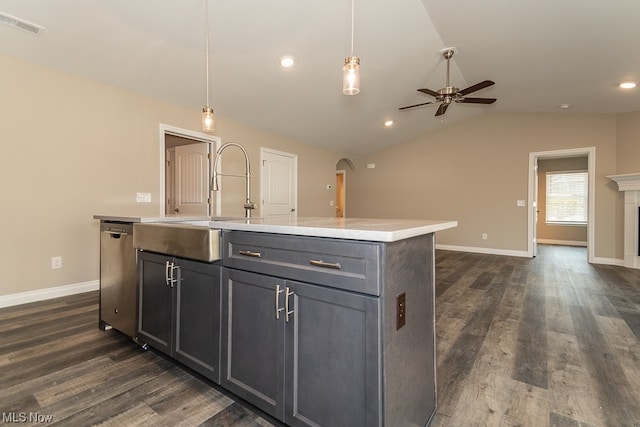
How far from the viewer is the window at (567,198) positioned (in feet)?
26.3

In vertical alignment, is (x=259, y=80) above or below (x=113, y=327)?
above

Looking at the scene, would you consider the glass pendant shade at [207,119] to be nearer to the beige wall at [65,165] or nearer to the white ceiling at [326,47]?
the white ceiling at [326,47]

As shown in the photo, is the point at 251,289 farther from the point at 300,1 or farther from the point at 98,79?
the point at 98,79

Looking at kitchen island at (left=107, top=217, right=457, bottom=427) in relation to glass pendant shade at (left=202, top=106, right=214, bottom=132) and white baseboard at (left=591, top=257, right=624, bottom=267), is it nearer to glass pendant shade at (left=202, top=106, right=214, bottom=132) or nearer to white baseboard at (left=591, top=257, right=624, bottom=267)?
glass pendant shade at (left=202, top=106, right=214, bottom=132)

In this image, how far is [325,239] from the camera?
1.18 m

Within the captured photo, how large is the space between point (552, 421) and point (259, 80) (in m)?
Answer: 4.04

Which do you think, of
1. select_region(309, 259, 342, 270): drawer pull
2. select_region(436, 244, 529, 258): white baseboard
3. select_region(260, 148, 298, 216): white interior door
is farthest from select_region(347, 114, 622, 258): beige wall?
select_region(309, 259, 342, 270): drawer pull

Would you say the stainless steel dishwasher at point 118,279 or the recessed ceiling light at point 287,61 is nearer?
the stainless steel dishwasher at point 118,279

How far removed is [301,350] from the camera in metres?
1.25

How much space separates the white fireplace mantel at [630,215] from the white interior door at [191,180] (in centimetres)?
656

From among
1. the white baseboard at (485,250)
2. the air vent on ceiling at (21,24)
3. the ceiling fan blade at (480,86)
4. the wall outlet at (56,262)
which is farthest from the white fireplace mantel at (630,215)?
the wall outlet at (56,262)

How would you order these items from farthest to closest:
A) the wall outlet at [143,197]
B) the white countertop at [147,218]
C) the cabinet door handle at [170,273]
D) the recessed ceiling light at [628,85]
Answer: the recessed ceiling light at [628,85] → the wall outlet at [143,197] → the white countertop at [147,218] → the cabinet door handle at [170,273]

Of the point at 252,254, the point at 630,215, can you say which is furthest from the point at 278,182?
the point at 630,215

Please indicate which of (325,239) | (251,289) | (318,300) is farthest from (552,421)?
(251,289)
